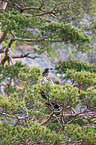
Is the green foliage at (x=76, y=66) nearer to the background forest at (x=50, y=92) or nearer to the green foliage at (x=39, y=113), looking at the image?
the background forest at (x=50, y=92)

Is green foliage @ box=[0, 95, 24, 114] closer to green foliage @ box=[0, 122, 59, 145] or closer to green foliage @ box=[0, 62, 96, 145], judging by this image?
green foliage @ box=[0, 62, 96, 145]

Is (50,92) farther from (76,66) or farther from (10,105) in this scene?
(76,66)

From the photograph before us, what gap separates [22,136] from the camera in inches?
121

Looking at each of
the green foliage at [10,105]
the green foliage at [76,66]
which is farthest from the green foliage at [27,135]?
the green foliage at [76,66]

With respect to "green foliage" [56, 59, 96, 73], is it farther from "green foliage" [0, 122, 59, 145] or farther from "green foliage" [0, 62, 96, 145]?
"green foliage" [0, 122, 59, 145]

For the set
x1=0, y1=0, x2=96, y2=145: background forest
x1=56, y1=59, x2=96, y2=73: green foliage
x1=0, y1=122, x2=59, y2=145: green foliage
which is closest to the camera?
x1=0, y1=122, x2=59, y2=145: green foliage

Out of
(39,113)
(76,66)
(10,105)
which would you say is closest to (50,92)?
(39,113)

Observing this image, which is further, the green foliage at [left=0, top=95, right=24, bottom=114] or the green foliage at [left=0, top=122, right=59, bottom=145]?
the green foliage at [left=0, top=95, right=24, bottom=114]

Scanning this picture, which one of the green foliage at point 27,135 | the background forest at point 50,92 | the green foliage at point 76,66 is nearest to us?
the green foliage at point 27,135

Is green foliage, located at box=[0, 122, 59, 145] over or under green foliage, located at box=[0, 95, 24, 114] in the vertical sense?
under

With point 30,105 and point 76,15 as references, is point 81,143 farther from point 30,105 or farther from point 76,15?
point 76,15

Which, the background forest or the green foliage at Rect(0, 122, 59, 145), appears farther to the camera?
the background forest

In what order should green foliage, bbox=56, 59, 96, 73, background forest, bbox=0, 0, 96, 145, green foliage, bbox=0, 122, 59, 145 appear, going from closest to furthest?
green foliage, bbox=0, 122, 59, 145, background forest, bbox=0, 0, 96, 145, green foliage, bbox=56, 59, 96, 73

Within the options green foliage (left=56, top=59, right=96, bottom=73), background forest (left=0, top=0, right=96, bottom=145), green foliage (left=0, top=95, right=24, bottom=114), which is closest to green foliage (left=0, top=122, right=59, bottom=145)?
background forest (left=0, top=0, right=96, bottom=145)
